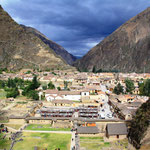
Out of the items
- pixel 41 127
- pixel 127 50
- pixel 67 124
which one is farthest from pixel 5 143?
pixel 127 50

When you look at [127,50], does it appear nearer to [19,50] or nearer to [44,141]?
[19,50]

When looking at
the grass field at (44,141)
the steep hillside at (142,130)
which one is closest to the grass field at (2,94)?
the grass field at (44,141)

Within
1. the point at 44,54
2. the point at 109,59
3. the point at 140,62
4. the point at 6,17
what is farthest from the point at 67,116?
the point at 109,59

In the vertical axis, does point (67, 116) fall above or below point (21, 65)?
below

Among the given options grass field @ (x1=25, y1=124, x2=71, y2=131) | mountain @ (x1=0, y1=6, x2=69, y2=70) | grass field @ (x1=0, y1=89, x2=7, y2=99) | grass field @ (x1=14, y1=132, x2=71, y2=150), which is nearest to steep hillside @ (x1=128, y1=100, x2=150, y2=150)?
grass field @ (x1=14, y1=132, x2=71, y2=150)

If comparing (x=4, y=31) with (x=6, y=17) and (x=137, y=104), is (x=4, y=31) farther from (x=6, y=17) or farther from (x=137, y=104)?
(x=137, y=104)

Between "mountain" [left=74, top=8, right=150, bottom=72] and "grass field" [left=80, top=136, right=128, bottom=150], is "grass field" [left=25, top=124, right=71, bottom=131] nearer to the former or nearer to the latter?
"grass field" [left=80, top=136, right=128, bottom=150]
